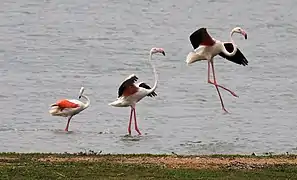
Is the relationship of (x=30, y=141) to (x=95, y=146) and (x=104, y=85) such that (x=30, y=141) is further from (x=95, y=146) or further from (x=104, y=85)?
(x=104, y=85)

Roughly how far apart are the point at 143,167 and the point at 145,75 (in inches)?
501

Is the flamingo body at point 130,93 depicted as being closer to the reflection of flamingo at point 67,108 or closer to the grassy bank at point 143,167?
the reflection of flamingo at point 67,108

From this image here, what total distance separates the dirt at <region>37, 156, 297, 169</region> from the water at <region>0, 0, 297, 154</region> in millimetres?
2806

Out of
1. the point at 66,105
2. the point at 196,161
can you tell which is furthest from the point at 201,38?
the point at 196,161

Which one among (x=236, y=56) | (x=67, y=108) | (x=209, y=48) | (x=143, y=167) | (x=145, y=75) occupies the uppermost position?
(x=209, y=48)

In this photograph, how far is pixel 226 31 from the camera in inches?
1224

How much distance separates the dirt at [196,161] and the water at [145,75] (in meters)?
2.81

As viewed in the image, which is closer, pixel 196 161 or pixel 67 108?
pixel 196 161

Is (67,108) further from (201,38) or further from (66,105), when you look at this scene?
(201,38)

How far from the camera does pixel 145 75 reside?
77.6 ft

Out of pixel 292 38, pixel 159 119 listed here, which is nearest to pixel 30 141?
pixel 159 119

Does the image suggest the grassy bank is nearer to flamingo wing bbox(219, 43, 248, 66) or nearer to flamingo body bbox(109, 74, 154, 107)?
flamingo body bbox(109, 74, 154, 107)

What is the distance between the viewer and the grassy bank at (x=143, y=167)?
1048 cm

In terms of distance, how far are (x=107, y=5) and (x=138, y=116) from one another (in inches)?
692
